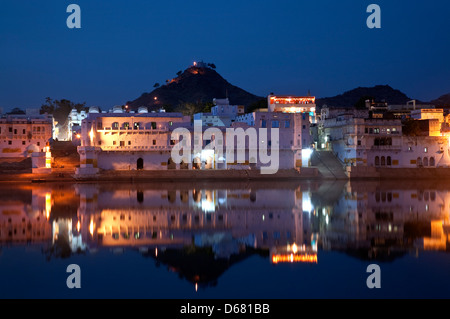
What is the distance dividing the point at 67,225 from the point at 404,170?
4045 centimetres

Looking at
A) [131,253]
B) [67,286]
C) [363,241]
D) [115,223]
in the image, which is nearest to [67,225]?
[115,223]

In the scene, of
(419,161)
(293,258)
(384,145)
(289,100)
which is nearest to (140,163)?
(289,100)

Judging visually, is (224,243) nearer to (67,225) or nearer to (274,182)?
(67,225)

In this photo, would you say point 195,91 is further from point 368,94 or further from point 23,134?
point 23,134

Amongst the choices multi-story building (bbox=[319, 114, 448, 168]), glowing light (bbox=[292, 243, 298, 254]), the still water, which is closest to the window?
multi-story building (bbox=[319, 114, 448, 168])

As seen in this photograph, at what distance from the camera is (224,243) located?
52.9 ft

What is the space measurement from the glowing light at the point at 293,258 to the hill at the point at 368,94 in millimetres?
134485

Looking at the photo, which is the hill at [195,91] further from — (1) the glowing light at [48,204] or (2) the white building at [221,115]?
(1) the glowing light at [48,204]

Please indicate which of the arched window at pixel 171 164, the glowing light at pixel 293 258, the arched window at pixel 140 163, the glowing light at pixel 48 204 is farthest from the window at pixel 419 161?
the glowing light at pixel 293 258

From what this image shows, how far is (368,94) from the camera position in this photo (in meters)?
162

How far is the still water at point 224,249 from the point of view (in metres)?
10.9

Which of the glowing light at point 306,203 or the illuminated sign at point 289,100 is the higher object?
the illuminated sign at point 289,100

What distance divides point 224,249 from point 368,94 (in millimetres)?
156798

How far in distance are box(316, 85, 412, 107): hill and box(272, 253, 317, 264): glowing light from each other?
441 feet
